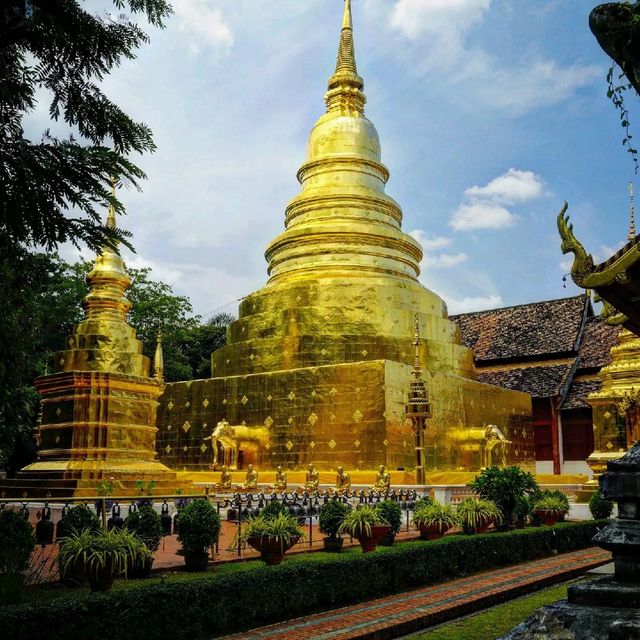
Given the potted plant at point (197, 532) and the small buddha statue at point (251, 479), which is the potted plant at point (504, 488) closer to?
the potted plant at point (197, 532)

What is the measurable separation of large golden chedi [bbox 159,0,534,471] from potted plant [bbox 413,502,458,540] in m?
8.60

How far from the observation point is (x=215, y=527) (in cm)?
938

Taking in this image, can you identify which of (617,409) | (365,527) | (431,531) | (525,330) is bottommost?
(431,531)

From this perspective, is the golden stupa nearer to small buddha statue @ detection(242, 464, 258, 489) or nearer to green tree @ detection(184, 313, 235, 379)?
small buddha statue @ detection(242, 464, 258, 489)

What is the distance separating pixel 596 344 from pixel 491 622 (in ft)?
89.2

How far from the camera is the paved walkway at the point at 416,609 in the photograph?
7.48 meters

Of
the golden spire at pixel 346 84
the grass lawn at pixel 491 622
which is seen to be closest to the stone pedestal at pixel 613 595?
the grass lawn at pixel 491 622

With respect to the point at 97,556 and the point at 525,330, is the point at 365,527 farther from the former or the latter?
the point at 525,330

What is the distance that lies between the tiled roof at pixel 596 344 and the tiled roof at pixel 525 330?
524 millimetres

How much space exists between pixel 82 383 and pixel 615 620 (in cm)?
1571

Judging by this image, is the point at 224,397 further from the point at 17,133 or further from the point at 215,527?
the point at 17,133

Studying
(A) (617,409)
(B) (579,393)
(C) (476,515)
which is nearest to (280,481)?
(C) (476,515)

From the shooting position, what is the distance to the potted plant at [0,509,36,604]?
7508 millimetres

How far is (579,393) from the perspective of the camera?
1281 inches
